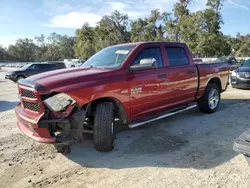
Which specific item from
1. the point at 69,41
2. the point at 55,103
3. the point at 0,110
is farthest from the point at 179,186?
the point at 69,41

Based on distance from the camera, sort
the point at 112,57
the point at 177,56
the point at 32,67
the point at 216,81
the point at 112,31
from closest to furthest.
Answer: the point at 112,57
the point at 177,56
the point at 216,81
the point at 32,67
the point at 112,31

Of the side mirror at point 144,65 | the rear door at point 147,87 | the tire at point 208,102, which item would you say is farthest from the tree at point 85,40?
the side mirror at point 144,65

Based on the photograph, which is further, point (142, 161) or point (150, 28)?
point (150, 28)

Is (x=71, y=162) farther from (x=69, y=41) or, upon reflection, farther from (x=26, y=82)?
(x=69, y=41)

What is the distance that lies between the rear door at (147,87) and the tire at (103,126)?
2.03 feet

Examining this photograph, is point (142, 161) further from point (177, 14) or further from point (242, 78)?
point (177, 14)

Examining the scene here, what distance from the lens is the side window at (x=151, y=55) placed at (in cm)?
457

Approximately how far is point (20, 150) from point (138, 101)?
237cm

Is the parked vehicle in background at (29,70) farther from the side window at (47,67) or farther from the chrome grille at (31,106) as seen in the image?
the chrome grille at (31,106)

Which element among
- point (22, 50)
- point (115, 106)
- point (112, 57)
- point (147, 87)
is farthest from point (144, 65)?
point (22, 50)

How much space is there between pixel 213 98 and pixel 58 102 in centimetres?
463

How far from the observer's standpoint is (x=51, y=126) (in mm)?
3461

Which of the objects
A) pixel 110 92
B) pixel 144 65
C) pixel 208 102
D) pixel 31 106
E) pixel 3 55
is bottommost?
pixel 208 102

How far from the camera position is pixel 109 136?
3.89m
